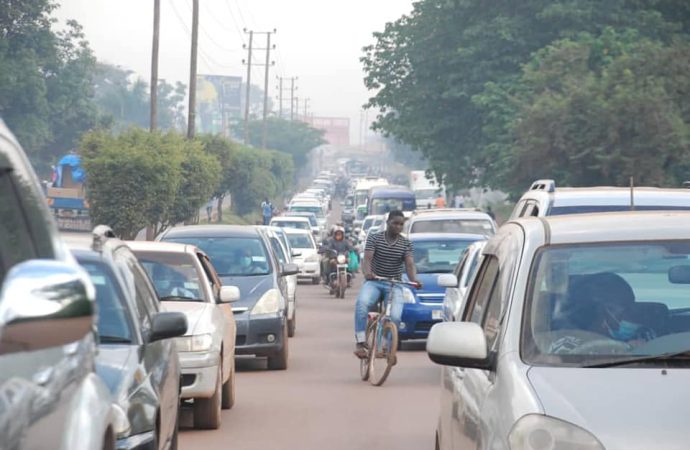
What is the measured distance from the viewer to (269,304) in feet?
58.6

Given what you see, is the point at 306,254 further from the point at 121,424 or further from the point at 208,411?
the point at 121,424

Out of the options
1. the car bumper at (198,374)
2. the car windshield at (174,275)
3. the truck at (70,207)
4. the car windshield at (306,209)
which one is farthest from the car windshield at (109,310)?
the car windshield at (306,209)

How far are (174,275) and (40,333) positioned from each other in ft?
37.0

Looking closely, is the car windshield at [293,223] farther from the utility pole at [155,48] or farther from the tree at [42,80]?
the tree at [42,80]

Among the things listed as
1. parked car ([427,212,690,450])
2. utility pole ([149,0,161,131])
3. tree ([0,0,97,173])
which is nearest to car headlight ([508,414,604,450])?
parked car ([427,212,690,450])

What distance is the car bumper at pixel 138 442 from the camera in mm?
7426

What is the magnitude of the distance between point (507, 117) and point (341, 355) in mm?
29304

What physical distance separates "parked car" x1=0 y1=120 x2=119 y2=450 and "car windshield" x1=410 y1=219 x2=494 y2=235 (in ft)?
69.9

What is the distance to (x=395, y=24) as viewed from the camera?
59219mm

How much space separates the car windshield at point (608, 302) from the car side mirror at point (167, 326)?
8.02 ft

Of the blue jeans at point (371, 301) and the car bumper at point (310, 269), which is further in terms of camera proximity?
the car bumper at point (310, 269)

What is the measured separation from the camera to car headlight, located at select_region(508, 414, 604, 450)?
5293 mm

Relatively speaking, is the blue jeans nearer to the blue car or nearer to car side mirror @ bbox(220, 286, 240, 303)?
the blue car

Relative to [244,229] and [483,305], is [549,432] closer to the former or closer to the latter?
[483,305]
